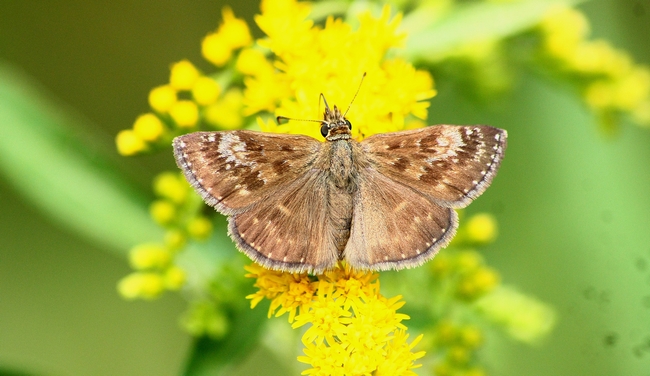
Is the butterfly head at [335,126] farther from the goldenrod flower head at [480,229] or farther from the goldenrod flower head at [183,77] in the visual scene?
the goldenrod flower head at [480,229]

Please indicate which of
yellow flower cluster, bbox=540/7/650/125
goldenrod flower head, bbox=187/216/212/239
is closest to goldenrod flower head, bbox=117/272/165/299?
goldenrod flower head, bbox=187/216/212/239

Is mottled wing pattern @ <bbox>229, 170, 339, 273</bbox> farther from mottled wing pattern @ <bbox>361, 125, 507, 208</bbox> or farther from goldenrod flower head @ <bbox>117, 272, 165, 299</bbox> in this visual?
goldenrod flower head @ <bbox>117, 272, 165, 299</bbox>

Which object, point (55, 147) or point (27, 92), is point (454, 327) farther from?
point (27, 92)

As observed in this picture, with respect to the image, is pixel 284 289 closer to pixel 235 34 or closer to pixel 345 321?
pixel 345 321

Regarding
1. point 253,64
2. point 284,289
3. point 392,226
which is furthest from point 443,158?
point 253,64

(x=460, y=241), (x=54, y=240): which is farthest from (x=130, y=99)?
(x=460, y=241)

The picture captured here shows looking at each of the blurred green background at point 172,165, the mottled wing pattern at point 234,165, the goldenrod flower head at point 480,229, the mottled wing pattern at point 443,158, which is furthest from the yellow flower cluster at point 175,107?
→ the goldenrod flower head at point 480,229
